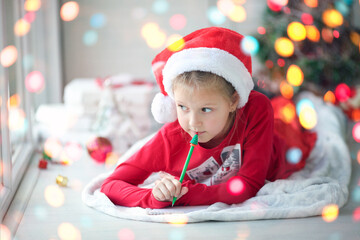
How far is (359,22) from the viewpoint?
283cm

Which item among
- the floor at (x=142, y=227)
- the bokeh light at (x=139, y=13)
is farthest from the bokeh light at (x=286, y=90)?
the floor at (x=142, y=227)

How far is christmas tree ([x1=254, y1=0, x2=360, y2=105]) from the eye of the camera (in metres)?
2.43

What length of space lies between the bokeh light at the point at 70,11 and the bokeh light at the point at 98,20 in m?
0.10

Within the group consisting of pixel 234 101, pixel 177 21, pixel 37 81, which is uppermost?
pixel 177 21

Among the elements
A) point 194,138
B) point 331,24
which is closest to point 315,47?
point 331,24

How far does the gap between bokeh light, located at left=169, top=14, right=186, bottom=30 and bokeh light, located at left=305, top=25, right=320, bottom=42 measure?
2.79ft

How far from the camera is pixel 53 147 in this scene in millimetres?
2064

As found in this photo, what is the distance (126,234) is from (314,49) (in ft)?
5.65

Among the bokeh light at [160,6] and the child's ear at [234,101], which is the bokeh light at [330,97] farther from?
the child's ear at [234,101]

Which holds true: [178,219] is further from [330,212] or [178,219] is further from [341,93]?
[341,93]

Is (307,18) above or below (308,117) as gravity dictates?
above

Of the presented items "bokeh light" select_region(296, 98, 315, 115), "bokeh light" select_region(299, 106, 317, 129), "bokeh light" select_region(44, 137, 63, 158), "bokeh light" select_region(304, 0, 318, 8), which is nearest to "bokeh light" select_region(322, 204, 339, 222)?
"bokeh light" select_region(299, 106, 317, 129)

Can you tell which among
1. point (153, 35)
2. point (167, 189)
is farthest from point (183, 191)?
point (153, 35)

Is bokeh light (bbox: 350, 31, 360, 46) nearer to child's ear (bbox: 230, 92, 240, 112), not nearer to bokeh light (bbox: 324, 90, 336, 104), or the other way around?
bokeh light (bbox: 324, 90, 336, 104)
